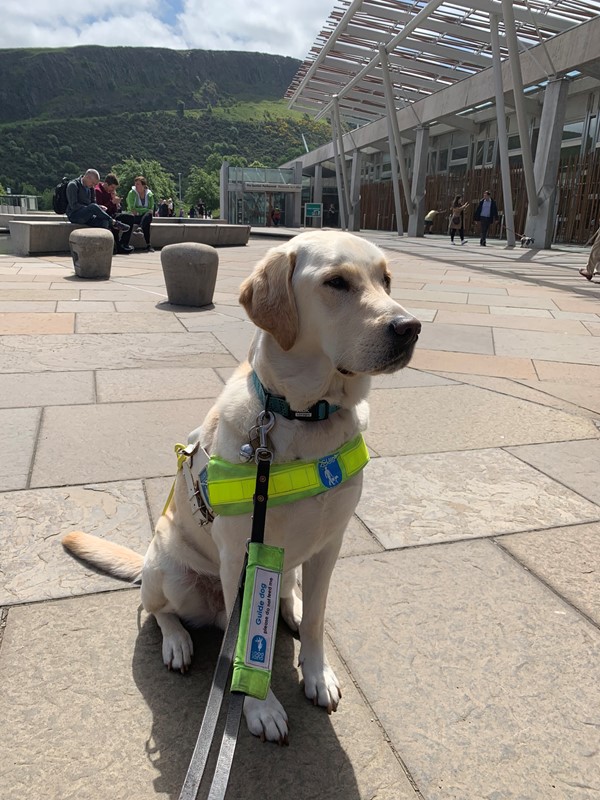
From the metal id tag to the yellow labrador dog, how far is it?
0.45 ft

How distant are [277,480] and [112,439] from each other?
2472 mm

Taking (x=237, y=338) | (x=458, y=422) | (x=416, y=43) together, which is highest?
(x=416, y=43)

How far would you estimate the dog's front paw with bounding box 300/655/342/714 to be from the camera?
6.29 ft

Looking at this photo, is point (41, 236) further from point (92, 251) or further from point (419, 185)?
point (419, 185)

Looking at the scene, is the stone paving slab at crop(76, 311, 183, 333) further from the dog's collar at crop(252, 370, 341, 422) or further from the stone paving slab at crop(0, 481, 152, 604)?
the dog's collar at crop(252, 370, 341, 422)

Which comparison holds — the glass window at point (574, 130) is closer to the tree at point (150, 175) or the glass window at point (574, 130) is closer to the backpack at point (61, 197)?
the backpack at point (61, 197)

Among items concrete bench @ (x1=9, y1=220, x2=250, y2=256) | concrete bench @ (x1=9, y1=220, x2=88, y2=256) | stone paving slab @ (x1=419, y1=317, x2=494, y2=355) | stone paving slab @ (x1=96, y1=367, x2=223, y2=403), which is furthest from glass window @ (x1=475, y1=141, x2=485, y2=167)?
stone paving slab @ (x1=96, y1=367, x2=223, y2=403)

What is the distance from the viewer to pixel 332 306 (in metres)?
1.87

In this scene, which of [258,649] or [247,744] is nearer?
[258,649]

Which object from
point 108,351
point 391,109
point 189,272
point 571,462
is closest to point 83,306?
point 189,272

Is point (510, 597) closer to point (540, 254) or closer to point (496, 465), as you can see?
point (496, 465)

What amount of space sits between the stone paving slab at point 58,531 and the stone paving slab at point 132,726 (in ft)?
0.55

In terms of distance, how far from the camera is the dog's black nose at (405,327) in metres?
1.74

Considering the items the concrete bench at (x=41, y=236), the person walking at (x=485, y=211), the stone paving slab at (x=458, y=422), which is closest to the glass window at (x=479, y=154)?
the person walking at (x=485, y=211)
